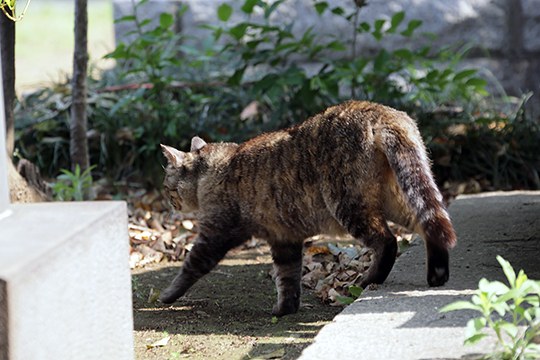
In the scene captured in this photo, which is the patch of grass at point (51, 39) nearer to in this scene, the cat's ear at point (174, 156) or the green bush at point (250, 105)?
the green bush at point (250, 105)

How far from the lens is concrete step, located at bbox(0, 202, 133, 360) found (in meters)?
2.54

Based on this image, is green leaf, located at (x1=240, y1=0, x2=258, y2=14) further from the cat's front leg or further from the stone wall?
the cat's front leg

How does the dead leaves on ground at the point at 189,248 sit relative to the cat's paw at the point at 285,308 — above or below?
above

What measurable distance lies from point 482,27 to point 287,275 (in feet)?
15.8

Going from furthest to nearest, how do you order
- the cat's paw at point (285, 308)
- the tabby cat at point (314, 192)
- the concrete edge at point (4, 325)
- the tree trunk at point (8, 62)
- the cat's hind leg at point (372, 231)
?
the tree trunk at point (8, 62), the cat's paw at point (285, 308), the cat's hind leg at point (372, 231), the tabby cat at point (314, 192), the concrete edge at point (4, 325)

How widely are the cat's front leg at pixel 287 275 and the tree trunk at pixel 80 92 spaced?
2234mm

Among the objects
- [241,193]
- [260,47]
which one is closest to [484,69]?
[260,47]

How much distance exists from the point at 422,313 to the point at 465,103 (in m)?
4.47

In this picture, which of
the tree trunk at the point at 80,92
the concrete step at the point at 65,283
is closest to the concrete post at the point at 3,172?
the concrete step at the point at 65,283

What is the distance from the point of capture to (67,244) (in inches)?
110

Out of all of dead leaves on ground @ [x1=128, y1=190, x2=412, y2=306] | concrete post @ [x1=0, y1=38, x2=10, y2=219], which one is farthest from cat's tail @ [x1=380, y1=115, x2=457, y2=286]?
concrete post @ [x1=0, y1=38, x2=10, y2=219]

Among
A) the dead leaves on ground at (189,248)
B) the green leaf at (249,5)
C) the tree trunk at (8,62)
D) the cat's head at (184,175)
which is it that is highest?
the green leaf at (249,5)

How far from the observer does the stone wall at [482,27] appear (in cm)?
855

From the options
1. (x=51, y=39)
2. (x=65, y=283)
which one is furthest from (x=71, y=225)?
(x=51, y=39)
